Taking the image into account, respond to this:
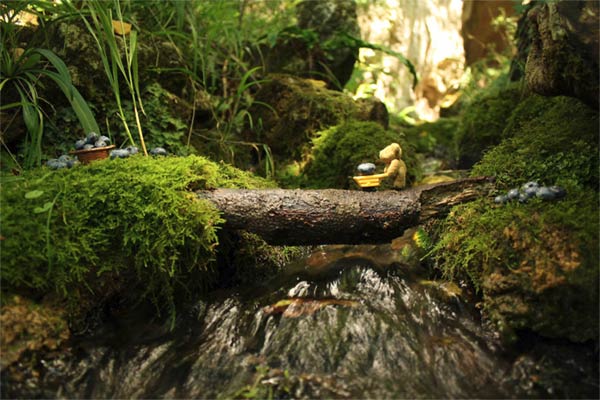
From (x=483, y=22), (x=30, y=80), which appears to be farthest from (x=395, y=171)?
(x=483, y=22)

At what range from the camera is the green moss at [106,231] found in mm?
2371

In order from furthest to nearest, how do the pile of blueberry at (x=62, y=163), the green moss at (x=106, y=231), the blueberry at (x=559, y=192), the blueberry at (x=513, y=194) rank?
the pile of blueberry at (x=62, y=163)
the blueberry at (x=513, y=194)
the blueberry at (x=559, y=192)
the green moss at (x=106, y=231)

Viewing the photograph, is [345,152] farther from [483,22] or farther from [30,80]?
[483,22]

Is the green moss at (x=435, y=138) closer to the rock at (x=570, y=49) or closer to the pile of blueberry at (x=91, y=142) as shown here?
the rock at (x=570, y=49)

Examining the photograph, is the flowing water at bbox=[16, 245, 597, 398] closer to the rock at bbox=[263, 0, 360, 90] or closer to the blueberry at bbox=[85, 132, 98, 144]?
the blueberry at bbox=[85, 132, 98, 144]

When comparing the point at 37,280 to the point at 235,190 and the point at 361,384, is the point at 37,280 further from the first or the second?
the point at 361,384

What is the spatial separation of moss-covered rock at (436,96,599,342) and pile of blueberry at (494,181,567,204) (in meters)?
0.04

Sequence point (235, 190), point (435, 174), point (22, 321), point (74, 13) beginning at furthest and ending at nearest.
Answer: point (435, 174) < point (74, 13) < point (235, 190) < point (22, 321)

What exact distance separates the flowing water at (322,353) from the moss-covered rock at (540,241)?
16cm

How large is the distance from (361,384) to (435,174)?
3316mm

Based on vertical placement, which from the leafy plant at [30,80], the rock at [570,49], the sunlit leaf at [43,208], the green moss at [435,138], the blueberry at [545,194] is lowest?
the green moss at [435,138]

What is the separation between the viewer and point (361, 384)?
79.9 inches

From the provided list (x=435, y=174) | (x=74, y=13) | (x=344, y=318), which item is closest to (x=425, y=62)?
(x=435, y=174)

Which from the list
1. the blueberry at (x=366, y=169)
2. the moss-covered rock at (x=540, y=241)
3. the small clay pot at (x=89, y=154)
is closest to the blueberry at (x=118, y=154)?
the small clay pot at (x=89, y=154)
